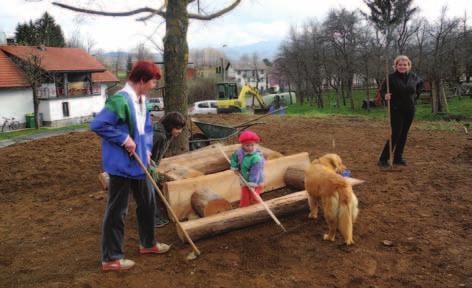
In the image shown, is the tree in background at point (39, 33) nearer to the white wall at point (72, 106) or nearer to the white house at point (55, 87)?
the white house at point (55, 87)

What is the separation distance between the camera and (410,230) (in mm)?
4410

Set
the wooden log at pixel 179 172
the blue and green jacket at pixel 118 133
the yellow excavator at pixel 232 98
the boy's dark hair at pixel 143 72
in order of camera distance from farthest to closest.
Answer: the yellow excavator at pixel 232 98 < the wooden log at pixel 179 172 < the boy's dark hair at pixel 143 72 < the blue and green jacket at pixel 118 133

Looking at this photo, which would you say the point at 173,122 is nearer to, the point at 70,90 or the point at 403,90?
the point at 403,90

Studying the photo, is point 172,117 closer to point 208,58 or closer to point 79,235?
point 79,235

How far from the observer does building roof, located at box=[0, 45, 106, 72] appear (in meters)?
32.1

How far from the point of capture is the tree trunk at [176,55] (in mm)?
7266

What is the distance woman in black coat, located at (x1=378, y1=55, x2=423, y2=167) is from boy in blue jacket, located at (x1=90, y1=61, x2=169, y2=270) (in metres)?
4.85

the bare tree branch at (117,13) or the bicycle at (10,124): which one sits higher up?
the bare tree branch at (117,13)

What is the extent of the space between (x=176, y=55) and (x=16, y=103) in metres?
29.0

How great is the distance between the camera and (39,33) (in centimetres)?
4144

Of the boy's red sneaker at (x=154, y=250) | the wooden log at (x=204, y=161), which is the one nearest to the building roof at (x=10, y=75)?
the wooden log at (x=204, y=161)

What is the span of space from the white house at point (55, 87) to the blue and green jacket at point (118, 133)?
3070 cm

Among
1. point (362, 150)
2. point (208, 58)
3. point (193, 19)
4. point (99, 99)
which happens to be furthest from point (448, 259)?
point (208, 58)

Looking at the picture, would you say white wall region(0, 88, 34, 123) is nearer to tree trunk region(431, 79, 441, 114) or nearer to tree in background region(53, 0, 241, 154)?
tree in background region(53, 0, 241, 154)
